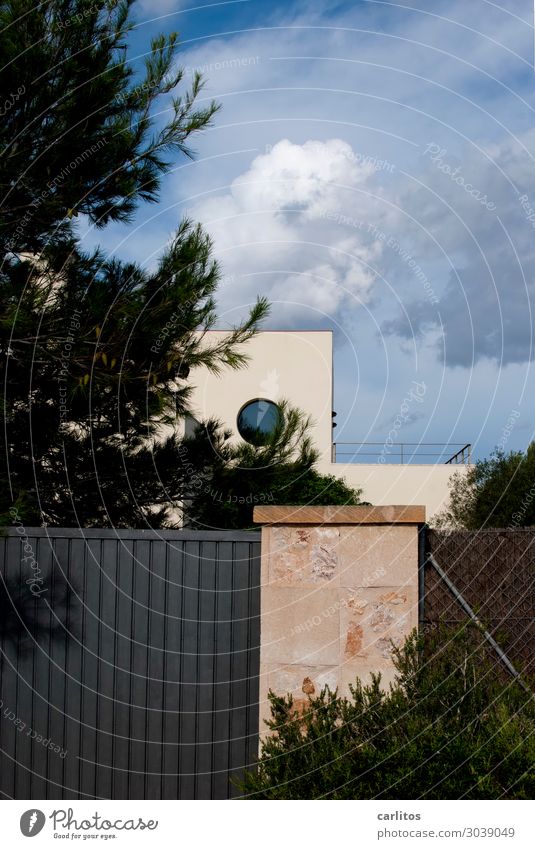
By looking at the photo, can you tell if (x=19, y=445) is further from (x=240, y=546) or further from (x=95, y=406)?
(x=240, y=546)

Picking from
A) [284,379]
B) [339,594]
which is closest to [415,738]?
[339,594]

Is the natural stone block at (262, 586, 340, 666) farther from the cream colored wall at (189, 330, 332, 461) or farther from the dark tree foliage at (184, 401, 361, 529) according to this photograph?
the cream colored wall at (189, 330, 332, 461)

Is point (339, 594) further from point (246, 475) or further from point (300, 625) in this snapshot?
point (246, 475)

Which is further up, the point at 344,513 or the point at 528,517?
the point at 528,517

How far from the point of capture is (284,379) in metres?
27.8

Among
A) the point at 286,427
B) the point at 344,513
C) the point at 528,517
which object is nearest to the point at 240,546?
the point at 344,513

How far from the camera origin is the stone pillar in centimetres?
564

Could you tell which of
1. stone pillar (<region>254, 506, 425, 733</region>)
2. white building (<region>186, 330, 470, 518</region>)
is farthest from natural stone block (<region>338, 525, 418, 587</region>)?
white building (<region>186, 330, 470, 518</region>)

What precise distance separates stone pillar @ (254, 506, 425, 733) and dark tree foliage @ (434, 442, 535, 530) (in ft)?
46.8

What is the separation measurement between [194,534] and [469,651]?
1932 millimetres

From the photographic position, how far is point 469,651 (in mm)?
5496

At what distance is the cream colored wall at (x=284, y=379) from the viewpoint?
27.5 m

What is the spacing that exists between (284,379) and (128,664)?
2219 centimetres

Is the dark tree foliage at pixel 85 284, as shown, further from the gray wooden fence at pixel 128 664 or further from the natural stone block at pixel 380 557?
the natural stone block at pixel 380 557
